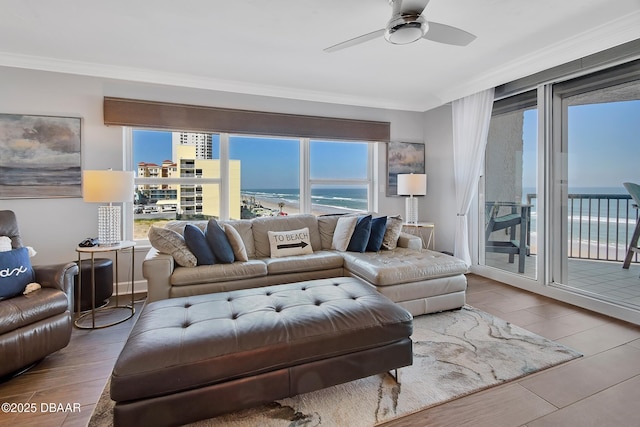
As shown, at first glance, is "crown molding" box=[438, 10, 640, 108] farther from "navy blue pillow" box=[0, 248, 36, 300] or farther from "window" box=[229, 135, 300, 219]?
"navy blue pillow" box=[0, 248, 36, 300]

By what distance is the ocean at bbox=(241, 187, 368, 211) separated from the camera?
4504 millimetres

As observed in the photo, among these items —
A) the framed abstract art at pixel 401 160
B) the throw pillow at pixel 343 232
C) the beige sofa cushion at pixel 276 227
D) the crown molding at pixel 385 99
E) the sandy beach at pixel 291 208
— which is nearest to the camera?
the crown molding at pixel 385 99

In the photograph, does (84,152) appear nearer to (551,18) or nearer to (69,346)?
(69,346)

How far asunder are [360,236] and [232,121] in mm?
2170

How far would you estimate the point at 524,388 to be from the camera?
190 cm

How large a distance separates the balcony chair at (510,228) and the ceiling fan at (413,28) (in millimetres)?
2430

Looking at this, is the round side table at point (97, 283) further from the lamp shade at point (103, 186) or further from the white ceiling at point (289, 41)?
the white ceiling at point (289, 41)

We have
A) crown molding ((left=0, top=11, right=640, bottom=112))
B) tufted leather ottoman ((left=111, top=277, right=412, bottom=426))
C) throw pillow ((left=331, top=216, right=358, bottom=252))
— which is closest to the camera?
tufted leather ottoman ((left=111, top=277, right=412, bottom=426))

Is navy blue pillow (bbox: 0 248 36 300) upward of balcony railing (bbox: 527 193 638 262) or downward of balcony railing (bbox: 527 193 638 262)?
downward

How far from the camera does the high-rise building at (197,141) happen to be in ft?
13.0

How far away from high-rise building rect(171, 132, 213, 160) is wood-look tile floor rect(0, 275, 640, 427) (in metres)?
2.22

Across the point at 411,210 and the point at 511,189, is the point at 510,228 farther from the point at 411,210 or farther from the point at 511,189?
the point at 411,210

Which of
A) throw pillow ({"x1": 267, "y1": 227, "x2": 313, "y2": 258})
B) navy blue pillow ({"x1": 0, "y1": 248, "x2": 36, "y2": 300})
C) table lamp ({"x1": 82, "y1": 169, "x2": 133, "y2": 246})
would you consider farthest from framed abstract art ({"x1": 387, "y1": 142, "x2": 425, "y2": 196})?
navy blue pillow ({"x1": 0, "y1": 248, "x2": 36, "y2": 300})

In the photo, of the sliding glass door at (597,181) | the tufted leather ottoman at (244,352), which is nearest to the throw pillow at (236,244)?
the tufted leather ottoman at (244,352)
